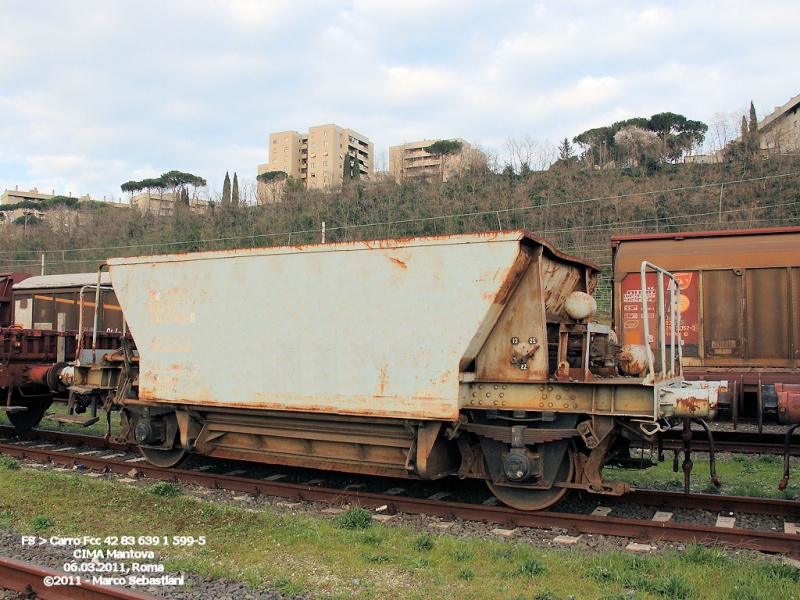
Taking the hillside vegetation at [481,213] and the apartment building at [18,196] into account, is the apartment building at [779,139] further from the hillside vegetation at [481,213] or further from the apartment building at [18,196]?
the apartment building at [18,196]

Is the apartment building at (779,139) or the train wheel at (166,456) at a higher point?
the apartment building at (779,139)

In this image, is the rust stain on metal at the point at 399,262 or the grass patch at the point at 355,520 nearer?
the grass patch at the point at 355,520

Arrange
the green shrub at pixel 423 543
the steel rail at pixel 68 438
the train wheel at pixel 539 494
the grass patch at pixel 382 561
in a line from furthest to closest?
the steel rail at pixel 68 438
the train wheel at pixel 539 494
the green shrub at pixel 423 543
the grass patch at pixel 382 561

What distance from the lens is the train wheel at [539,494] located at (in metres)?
6.27

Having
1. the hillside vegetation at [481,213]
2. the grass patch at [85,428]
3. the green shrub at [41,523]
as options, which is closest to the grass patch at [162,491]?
the green shrub at [41,523]

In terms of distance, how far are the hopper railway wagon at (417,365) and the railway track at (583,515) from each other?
291mm

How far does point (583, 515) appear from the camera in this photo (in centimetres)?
605

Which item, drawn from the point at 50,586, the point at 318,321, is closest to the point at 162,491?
the point at 318,321

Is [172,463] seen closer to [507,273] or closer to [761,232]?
[507,273]

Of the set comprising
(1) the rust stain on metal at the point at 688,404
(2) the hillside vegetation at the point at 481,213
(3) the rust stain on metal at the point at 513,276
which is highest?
(2) the hillside vegetation at the point at 481,213

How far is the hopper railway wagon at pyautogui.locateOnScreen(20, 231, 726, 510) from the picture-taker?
6.04m

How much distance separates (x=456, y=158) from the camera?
6056cm

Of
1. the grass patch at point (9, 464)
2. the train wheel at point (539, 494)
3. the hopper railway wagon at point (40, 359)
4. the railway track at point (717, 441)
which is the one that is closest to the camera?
the train wheel at point (539, 494)

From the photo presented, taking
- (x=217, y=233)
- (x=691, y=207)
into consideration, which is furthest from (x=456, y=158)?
(x=691, y=207)
